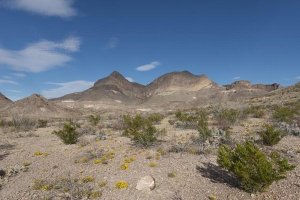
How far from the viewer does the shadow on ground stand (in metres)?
10.5

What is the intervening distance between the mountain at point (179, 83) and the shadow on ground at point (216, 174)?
404 feet

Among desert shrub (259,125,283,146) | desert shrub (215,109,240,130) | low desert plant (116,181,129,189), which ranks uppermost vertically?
desert shrub (215,109,240,130)

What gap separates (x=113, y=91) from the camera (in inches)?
5453

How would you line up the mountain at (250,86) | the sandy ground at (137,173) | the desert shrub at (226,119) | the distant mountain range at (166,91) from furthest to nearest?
the mountain at (250,86) → the distant mountain range at (166,91) → the desert shrub at (226,119) → the sandy ground at (137,173)

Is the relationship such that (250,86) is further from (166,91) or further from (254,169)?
(254,169)

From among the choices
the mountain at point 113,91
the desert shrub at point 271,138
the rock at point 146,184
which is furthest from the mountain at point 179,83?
the rock at point 146,184

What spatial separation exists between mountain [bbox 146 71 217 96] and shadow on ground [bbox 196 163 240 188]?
123 meters

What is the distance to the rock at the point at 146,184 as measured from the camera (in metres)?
10.1

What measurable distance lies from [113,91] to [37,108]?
83234 mm

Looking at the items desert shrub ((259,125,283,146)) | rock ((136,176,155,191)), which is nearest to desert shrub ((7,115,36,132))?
rock ((136,176,155,191))

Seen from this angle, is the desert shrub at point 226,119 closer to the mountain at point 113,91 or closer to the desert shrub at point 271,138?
the desert shrub at point 271,138

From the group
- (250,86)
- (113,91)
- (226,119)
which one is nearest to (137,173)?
(226,119)

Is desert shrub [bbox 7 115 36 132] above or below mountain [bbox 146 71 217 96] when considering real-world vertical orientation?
below

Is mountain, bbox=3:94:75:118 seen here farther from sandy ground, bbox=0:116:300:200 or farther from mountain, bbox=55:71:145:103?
mountain, bbox=55:71:145:103
